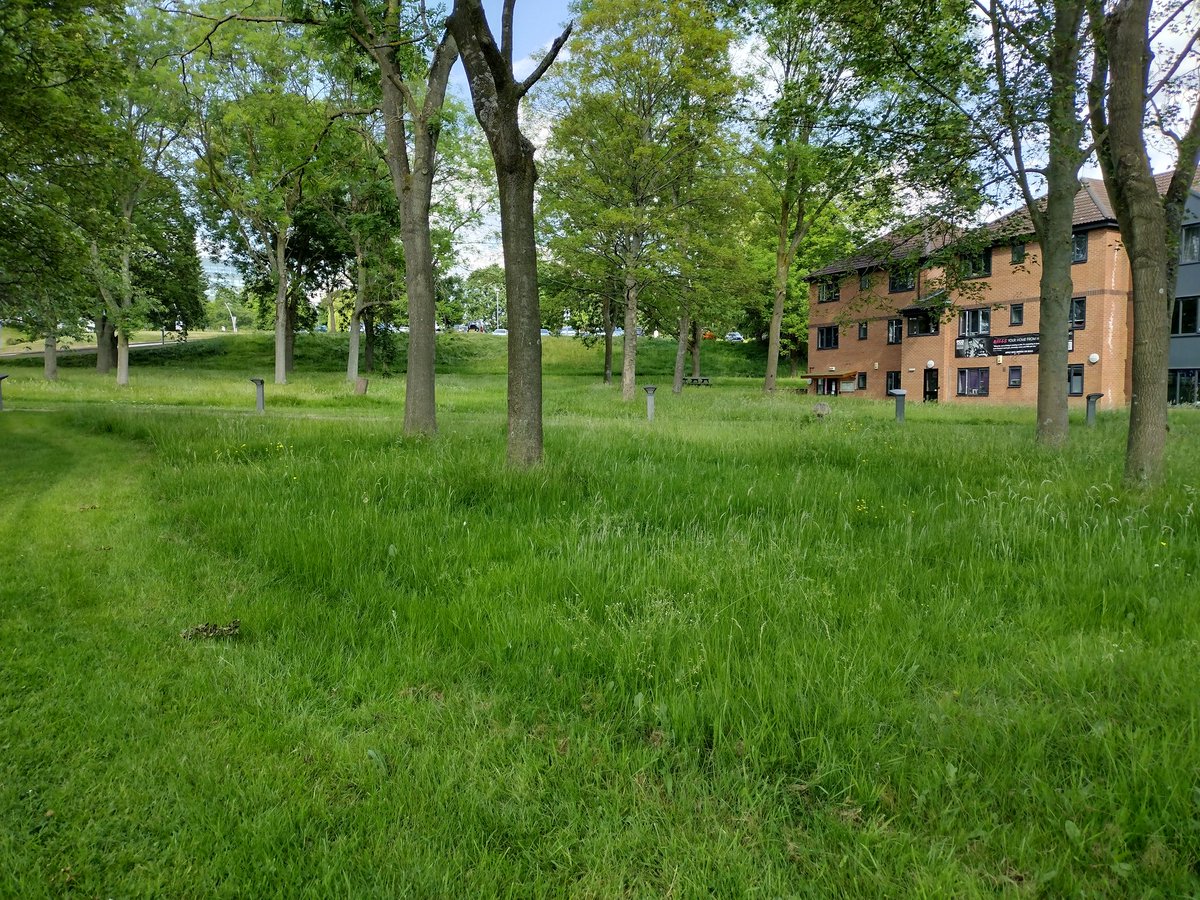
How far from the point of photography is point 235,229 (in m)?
38.1

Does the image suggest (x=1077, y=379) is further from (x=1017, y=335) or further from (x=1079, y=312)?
(x=1017, y=335)

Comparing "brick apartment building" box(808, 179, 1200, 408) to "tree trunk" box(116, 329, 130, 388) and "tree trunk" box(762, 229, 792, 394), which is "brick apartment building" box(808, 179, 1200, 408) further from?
"tree trunk" box(116, 329, 130, 388)

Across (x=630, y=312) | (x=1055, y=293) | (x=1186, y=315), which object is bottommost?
(x=1055, y=293)

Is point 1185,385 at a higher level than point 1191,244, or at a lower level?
lower

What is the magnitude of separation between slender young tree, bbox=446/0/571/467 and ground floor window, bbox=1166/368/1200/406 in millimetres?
39440

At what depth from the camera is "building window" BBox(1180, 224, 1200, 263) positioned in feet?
110

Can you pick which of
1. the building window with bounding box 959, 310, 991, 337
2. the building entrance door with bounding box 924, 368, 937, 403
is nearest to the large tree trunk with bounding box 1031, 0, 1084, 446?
the building window with bounding box 959, 310, 991, 337

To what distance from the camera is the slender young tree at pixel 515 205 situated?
25.4 feet

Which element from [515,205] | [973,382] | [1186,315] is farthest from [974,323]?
[515,205]

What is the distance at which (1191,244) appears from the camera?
33938 millimetres

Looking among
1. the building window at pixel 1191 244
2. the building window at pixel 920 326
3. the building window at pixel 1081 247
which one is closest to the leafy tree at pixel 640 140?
the building window at pixel 920 326

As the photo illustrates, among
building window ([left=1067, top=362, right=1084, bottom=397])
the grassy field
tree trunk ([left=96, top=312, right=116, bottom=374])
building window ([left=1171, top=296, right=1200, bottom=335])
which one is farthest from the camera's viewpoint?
tree trunk ([left=96, top=312, right=116, bottom=374])

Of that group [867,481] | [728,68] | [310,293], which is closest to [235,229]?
[310,293]

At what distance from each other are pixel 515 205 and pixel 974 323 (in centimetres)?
3660
